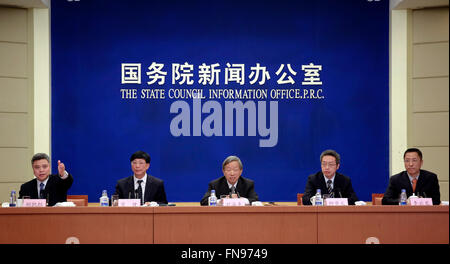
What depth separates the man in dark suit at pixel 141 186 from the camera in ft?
13.7

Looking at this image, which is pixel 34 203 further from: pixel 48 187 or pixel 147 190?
pixel 147 190

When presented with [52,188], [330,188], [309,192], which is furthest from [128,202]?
[330,188]

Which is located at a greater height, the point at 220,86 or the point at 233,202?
the point at 220,86

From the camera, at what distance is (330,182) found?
4.30 metres

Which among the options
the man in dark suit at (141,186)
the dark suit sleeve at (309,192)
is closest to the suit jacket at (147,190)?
the man in dark suit at (141,186)

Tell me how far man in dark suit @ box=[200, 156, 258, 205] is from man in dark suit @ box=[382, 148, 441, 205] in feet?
Result: 3.77

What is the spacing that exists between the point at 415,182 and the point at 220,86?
2329 millimetres

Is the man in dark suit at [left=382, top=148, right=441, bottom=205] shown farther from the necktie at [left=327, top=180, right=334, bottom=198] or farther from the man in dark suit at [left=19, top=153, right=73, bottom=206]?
the man in dark suit at [left=19, top=153, right=73, bottom=206]

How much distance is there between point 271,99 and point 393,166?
5.01ft

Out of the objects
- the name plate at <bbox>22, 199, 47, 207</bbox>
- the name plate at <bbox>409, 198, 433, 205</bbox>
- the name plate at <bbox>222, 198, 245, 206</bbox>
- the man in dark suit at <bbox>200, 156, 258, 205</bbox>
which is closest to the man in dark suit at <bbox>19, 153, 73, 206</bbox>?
the name plate at <bbox>22, 199, 47, 207</bbox>

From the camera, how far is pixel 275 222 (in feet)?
10.6

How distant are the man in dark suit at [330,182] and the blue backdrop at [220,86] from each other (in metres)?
1.27

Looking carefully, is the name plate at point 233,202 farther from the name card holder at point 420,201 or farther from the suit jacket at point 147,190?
the name card holder at point 420,201

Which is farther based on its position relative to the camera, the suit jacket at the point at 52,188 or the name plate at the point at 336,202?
the suit jacket at the point at 52,188
